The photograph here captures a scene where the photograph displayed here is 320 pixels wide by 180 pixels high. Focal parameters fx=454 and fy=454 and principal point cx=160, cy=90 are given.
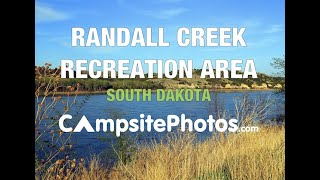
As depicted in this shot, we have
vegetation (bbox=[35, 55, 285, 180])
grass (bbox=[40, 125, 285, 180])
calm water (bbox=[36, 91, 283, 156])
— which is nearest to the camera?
vegetation (bbox=[35, 55, 285, 180])

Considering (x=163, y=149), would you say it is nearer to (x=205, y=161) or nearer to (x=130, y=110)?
(x=205, y=161)

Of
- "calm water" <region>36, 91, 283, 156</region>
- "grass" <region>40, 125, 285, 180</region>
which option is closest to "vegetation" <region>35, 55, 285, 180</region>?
"grass" <region>40, 125, 285, 180</region>

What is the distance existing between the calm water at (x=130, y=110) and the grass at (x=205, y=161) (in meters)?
0.37

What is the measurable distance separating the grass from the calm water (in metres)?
0.37

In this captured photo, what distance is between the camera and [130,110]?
17.6 ft

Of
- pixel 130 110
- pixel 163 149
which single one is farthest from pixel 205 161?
pixel 130 110

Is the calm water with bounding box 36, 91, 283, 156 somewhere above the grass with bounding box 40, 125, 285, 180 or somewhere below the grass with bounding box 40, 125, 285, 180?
above

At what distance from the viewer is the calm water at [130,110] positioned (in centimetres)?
523

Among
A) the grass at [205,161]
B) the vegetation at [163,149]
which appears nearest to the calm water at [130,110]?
the vegetation at [163,149]

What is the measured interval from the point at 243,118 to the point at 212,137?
440 mm

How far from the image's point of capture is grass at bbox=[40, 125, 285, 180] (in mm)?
4059

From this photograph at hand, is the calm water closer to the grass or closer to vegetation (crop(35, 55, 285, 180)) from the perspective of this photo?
vegetation (crop(35, 55, 285, 180))
